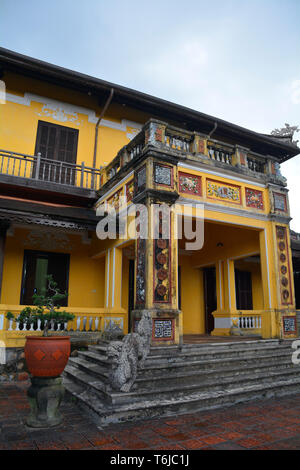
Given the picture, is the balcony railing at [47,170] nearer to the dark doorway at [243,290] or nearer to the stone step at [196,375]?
the dark doorway at [243,290]

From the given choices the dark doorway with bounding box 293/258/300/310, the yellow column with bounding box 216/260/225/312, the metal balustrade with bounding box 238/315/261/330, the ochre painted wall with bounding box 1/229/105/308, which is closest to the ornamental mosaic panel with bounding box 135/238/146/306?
the ochre painted wall with bounding box 1/229/105/308

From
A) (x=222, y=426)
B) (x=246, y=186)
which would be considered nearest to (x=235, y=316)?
(x=246, y=186)

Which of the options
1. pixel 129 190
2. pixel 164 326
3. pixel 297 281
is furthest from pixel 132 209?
pixel 297 281

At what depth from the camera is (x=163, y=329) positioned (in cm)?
574

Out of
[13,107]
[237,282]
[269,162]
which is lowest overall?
[237,282]

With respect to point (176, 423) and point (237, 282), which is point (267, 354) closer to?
point (176, 423)

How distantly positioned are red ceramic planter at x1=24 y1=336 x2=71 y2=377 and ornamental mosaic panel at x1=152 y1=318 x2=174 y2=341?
6.19ft

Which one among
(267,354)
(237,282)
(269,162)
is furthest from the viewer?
(237,282)

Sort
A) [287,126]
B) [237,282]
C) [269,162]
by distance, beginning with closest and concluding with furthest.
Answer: [269,162], [237,282], [287,126]

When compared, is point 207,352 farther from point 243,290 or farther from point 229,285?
point 243,290

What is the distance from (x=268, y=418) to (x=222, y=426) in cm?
78
